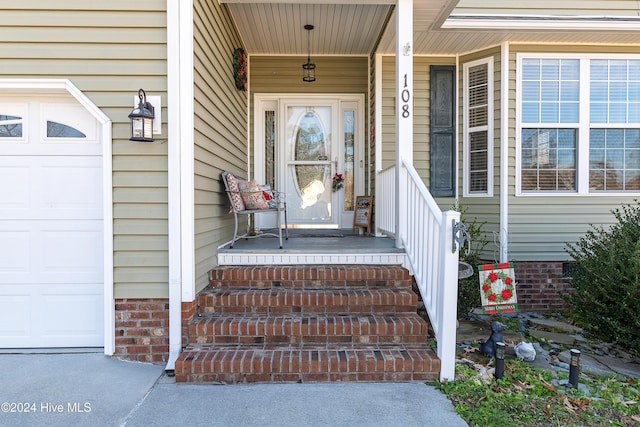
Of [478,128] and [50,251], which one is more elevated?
[478,128]

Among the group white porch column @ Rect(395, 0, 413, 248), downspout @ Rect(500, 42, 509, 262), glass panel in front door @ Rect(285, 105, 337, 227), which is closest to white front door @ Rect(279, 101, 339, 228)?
glass panel in front door @ Rect(285, 105, 337, 227)

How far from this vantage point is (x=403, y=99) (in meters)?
3.54

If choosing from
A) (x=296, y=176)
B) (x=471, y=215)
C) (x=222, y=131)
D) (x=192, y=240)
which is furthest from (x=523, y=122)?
(x=192, y=240)

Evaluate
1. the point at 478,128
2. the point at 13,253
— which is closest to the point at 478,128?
the point at 478,128

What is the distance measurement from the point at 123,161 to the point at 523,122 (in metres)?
4.28

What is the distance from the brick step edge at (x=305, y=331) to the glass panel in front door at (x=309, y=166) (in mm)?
2781

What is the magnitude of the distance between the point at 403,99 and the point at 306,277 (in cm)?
182

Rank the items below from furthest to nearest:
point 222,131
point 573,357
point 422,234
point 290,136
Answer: point 290,136
point 222,131
point 422,234
point 573,357

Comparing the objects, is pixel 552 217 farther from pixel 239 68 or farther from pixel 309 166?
pixel 239 68

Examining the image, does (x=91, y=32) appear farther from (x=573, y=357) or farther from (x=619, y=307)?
(x=619, y=307)

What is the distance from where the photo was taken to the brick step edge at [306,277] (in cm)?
318

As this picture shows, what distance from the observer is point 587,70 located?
4570mm

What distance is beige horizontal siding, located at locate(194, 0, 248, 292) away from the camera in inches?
116

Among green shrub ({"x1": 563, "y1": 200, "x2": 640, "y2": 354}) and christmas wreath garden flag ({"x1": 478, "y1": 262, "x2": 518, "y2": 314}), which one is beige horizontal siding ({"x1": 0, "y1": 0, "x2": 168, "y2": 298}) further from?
green shrub ({"x1": 563, "y1": 200, "x2": 640, "y2": 354})
